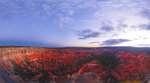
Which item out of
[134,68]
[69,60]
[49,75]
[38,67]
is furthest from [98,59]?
[38,67]

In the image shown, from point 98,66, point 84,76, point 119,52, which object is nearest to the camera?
point 84,76

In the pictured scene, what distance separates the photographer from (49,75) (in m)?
2.09

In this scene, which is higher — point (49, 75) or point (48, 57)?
point (48, 57)

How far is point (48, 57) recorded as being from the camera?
2.28 m

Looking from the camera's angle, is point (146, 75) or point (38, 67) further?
point (146, 75)

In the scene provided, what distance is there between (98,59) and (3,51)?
2132mm

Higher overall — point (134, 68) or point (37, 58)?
point (37, 58)

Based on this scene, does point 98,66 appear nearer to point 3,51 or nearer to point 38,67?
point 38,67

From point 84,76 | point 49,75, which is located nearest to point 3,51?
point 49,75

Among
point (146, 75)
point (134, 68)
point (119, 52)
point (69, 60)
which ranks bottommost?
point (146, 75)

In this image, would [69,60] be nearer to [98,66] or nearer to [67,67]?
[67,67]

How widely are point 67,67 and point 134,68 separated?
1501mm

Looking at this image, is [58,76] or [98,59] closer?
[58,76]

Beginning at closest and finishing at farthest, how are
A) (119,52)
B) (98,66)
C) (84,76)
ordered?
(84,76) < (98,66) < (119,52)
